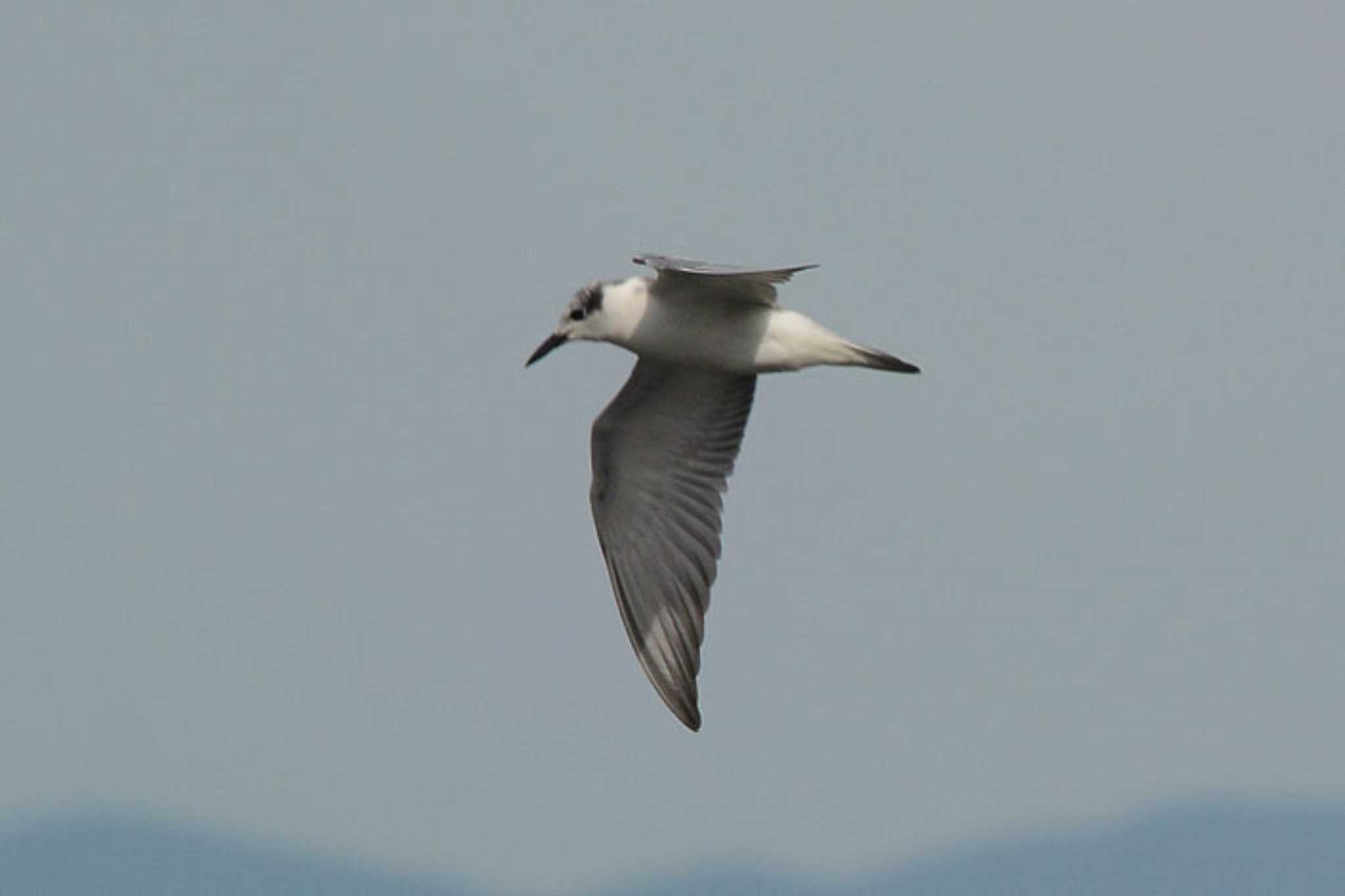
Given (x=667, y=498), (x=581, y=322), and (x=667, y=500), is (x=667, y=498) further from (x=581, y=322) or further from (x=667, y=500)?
(x=581, y=322)

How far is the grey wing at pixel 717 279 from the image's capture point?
1216 centimetres

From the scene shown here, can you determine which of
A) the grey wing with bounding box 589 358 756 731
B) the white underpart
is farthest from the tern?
the white underpart

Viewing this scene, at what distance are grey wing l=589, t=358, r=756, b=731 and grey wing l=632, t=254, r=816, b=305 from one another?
49.0 inches

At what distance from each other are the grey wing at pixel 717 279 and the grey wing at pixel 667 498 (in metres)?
1.25

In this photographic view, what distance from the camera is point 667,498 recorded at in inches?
577

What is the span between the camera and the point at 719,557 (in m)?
14.6

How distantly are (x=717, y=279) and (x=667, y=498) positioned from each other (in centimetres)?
224

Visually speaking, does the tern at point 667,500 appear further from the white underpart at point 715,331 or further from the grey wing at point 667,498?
the white underpart at point 715,331

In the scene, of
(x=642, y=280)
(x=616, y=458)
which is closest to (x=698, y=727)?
(x=616, y=458)

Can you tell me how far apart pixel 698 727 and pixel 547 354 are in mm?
2380

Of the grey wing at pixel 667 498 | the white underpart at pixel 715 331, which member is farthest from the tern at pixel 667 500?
the white underpart at pixel 715 331

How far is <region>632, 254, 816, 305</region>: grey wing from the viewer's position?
12.2m

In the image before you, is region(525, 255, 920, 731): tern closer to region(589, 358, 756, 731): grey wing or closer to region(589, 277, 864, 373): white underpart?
region(589, 358, 756, 731): grey wing

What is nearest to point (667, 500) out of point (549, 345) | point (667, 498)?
point (667, 498)
